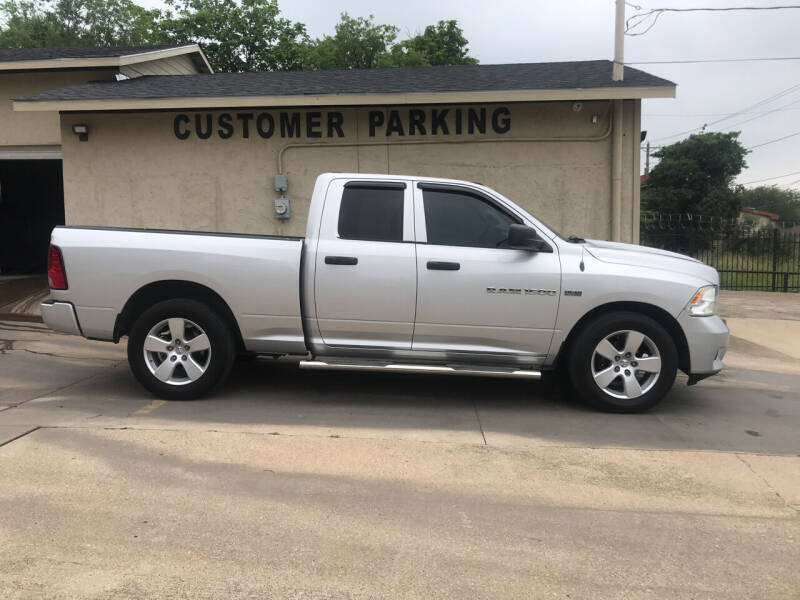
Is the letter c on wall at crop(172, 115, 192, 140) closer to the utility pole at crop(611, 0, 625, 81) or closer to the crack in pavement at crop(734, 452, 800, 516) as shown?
the utility pole at crop(611, 0, 625, 81)

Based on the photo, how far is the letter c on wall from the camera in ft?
32.7

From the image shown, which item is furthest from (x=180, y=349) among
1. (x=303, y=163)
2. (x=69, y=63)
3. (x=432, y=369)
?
(x=69, y=63)

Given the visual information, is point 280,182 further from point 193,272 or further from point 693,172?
point 693,172

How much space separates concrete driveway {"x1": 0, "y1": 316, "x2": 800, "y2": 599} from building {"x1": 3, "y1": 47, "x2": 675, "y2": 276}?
4.05 m

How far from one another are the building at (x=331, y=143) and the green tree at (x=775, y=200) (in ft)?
230

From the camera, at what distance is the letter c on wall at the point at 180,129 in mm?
9961

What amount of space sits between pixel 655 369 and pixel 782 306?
9.53 m

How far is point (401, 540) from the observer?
346cm

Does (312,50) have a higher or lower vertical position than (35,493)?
higher

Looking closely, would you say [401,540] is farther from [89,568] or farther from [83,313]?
[83,313]

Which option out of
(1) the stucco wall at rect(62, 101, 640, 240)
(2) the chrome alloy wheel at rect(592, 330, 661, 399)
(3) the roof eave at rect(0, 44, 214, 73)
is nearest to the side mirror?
(2) the chrome alloy wheel at rect(592, 330, 661, 399)

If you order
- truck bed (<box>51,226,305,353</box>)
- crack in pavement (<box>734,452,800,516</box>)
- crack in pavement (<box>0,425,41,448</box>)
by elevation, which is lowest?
crack in pavement (<box>734,452,800,516</box>)

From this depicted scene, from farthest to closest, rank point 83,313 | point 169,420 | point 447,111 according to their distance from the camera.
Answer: point 447,111, point 83,313, point 169,420

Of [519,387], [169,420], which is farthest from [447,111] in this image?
[169,420]
